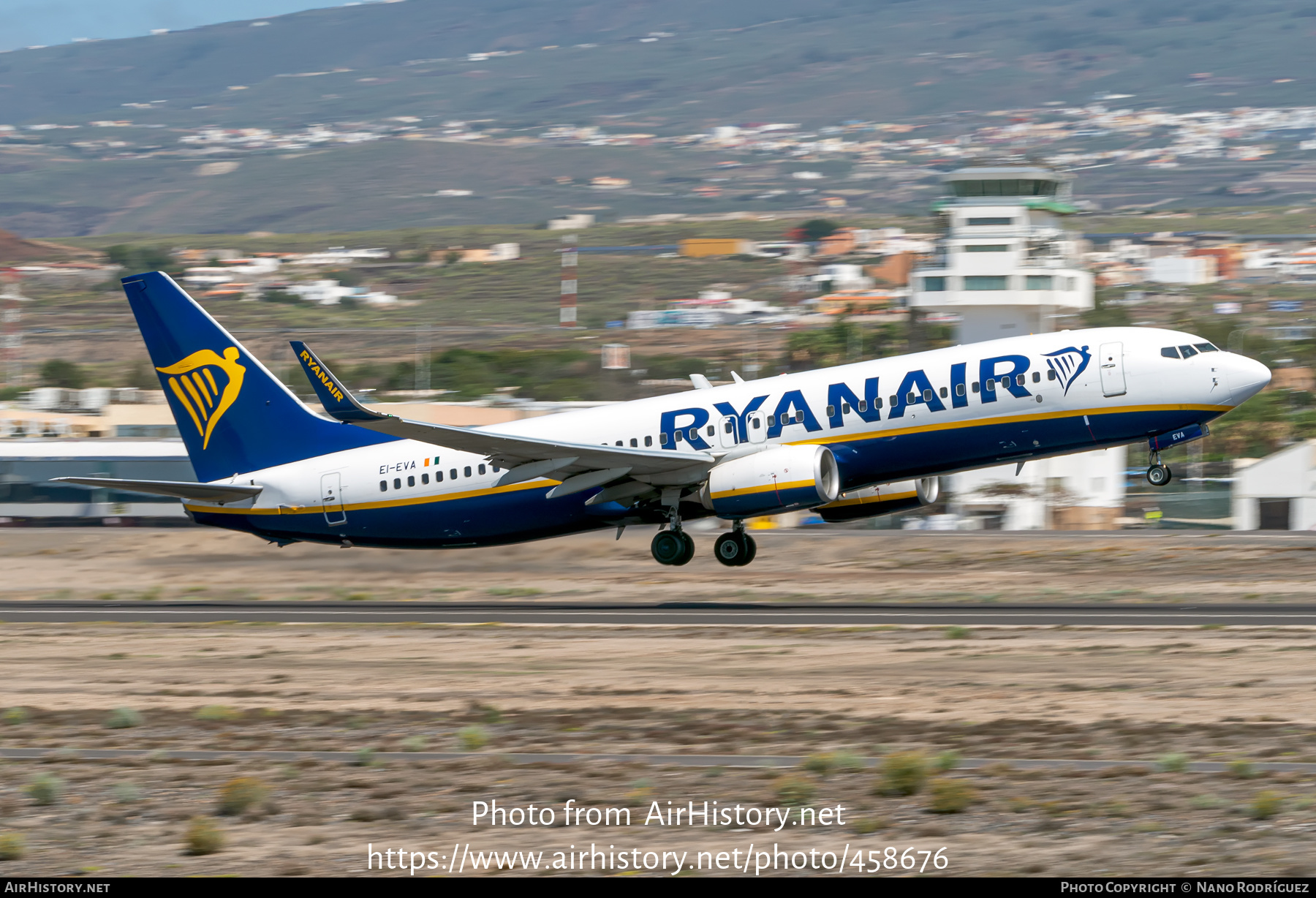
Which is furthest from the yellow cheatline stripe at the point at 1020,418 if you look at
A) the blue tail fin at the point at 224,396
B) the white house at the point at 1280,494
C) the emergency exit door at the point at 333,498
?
the white house at the point at 1280,494

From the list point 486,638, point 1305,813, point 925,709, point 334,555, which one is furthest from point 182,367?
point 1305,813

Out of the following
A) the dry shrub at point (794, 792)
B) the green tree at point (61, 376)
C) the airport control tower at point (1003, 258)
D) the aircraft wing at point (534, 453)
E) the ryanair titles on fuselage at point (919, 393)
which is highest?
the airport control tower at point (1003, 258)

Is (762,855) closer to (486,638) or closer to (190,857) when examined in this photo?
(190,857)

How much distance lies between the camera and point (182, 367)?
39.6 m

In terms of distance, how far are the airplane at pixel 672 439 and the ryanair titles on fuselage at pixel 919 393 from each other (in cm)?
4

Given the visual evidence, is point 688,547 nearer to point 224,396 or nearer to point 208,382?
point 224,396

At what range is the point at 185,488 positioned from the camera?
37.2 metres

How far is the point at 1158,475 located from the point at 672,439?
11.1 meters

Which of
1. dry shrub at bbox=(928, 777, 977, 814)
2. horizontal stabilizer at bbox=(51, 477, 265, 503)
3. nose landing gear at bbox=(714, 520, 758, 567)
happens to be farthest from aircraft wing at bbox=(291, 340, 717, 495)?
dry shrub at bbox=(928, 777, 977, 814)

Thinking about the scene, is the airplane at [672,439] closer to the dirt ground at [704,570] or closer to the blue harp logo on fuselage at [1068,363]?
the blue harp logo on fuselage at [1068,363]

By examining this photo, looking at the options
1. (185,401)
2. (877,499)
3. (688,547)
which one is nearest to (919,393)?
(877,499)

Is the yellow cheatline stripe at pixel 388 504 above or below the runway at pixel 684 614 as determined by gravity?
above

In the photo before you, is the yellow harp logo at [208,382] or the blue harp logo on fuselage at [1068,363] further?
the yellow harp logo at [208,382]

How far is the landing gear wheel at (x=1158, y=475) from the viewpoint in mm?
33000
